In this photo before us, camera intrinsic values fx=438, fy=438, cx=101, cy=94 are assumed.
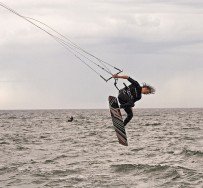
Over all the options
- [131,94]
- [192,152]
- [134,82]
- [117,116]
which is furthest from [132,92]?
[192,152]

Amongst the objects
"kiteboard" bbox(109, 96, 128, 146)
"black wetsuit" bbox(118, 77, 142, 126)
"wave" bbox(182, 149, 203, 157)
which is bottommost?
"wave" bbox(182, 149, 203, 157)

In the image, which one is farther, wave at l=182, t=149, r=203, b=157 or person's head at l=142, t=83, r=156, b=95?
wave at l=182, t=149, r=203, b=157

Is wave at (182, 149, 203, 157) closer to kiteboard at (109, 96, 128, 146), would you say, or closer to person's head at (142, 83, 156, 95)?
kiteboard at (109, 96, 128, 146)

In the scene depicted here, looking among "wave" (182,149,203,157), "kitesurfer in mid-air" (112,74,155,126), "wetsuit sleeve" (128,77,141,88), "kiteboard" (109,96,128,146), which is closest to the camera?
"wetsuit sleeve" (128,77,141,88)

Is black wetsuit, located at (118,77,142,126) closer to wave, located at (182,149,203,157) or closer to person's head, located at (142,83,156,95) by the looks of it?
person's head, located at (142,83,156,95)

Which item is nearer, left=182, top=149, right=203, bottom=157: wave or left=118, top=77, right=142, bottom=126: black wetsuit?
left=118, top=77, right=142, bottom=126: black wetsuit

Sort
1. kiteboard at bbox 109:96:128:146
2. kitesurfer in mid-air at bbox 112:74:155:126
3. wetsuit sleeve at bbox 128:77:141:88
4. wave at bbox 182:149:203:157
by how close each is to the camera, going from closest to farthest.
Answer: wetsuit sleeve at bbox 128:77:141:88, kitesurfer in mid-air at bbox 112:74:155:126, kiteboard at bbox 109:96:128:146, wave at bbox 182:149:203:157

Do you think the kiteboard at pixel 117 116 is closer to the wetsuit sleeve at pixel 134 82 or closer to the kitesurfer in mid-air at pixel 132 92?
the kitesurfer in mid-air at pixel 132 92

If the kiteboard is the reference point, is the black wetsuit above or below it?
above

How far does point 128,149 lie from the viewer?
38312 millimetres

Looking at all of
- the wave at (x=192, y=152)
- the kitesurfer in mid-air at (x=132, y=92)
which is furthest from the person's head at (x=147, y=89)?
the wave at (x=192, y=152)

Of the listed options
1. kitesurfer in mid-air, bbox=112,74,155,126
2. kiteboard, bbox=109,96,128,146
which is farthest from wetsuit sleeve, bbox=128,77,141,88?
kiteboard, bbox=109,96,128,146

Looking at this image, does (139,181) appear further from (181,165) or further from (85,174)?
(181,165)

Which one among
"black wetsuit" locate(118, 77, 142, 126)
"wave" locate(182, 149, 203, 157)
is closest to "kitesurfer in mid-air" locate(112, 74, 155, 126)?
"black wetsuit" locate(118, 77, 142, 126)
